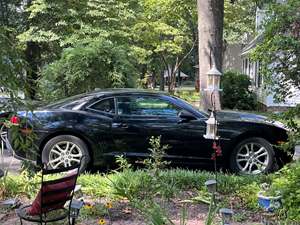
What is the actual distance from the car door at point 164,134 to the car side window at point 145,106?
0.03 m

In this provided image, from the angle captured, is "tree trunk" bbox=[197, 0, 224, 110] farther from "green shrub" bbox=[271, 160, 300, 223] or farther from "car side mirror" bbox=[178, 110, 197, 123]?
"green shrub" bbox=[271, 160, 300, 223]

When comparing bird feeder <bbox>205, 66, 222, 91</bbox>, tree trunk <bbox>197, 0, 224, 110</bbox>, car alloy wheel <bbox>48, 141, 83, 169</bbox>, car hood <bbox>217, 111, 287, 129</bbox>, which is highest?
tree trunk <bbox>197, 0, 224, 110</bbox>

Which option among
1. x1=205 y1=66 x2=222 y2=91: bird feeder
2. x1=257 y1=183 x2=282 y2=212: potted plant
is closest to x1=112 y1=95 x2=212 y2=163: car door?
x1=205 y1=66 x2=222 y2=91: bird feeder

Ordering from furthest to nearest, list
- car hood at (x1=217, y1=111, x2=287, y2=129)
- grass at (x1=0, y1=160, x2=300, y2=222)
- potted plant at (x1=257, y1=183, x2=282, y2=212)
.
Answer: car hood at (x1=217, y1=111, x2=287, y2=129), grass at (x1=0, y1=160, x2=300, y2=222), potted plant at (x1=257, y1=183, x2=282, y2=212)

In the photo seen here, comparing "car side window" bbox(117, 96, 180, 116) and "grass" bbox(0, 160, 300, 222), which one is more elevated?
"car side window" bbox(117, 96, 180, 116)

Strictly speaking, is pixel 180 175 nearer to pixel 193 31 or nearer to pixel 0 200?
pixel 0 200

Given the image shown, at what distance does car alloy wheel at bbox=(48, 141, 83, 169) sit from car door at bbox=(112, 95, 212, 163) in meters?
0.71

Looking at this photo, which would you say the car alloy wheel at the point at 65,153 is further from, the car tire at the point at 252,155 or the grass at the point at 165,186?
the car tire at the point at 252,155

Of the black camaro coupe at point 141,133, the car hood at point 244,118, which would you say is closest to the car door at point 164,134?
the black camaro coupe at point 141,133

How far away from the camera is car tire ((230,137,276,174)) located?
823cm

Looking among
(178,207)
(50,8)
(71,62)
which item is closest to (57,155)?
(178,207)

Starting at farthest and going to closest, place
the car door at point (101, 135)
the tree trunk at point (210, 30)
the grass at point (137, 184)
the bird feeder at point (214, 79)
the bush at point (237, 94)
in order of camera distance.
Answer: the bush at point (237, 94) → the tree trunk at point (210, 30) → the car door at point (101, 135) → the bird feeder at point (214, 79) → the grass at point (137, 184)

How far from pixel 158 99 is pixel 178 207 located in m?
2.79

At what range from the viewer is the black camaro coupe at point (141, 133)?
8.07 meters
